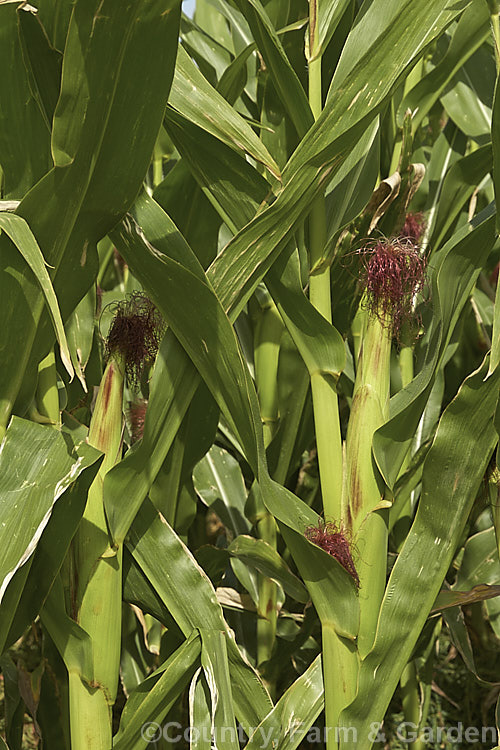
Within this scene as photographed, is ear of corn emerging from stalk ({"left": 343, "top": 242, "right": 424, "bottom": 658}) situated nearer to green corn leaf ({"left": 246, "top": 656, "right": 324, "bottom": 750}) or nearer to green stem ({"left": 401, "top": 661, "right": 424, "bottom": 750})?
green corn leaf ({"left": 246, "top": 656, "right": 324, "bottom": 750})

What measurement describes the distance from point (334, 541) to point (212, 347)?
0.69 ft

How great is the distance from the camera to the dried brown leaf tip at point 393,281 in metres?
0.74

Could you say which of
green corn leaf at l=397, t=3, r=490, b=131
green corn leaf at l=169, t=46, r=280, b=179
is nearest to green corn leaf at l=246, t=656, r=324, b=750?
green corn leaf at l=169, t=46, r=280, b=179

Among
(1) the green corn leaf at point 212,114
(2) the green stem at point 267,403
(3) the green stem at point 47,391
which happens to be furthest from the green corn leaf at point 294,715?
(1) the green corn leaf at point 212,114

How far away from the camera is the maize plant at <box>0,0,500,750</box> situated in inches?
23.1

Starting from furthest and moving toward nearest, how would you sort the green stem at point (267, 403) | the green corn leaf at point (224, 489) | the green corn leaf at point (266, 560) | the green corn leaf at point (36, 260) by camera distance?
1. the green corn leaf at point (224, 489)
2. the green stem at point (267, 403)
3. the green corn leaf at point (266, 560)
4. the green corn leaf at point (36, 260)

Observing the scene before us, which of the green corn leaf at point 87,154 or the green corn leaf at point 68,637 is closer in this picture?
the green corn leaf at point 87,154

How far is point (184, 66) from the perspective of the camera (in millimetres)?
715

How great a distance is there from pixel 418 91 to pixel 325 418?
0.47 m

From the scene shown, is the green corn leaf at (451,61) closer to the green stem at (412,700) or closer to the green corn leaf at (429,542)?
the green corn leaf at (429,542)

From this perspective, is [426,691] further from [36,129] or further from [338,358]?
[36,129]

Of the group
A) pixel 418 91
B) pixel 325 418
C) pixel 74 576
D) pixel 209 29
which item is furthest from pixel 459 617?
pixel 209 29

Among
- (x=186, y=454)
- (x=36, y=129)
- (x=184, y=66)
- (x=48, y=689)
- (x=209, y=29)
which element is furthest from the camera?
(x=209, y=29)

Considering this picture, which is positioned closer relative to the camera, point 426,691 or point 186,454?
point 186,454
